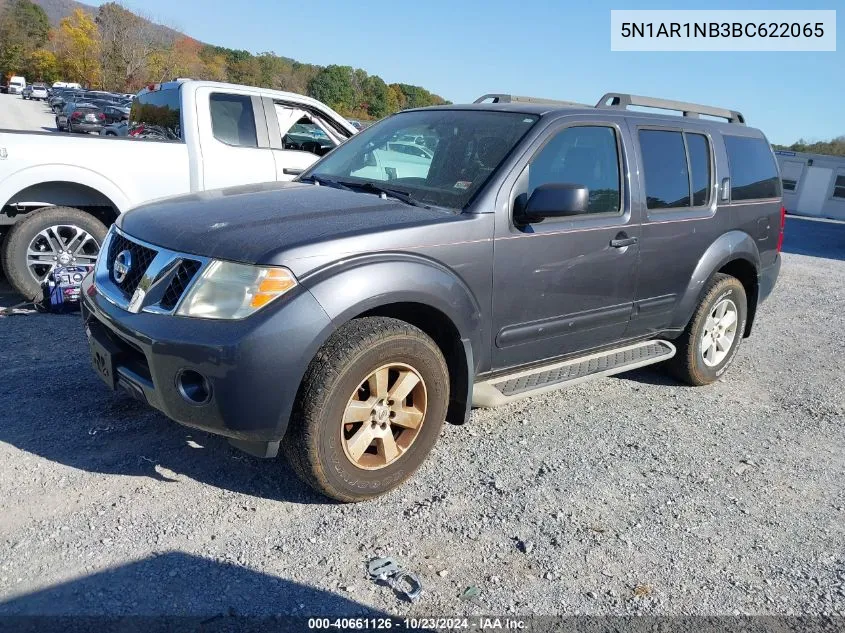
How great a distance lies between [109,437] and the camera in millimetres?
3635

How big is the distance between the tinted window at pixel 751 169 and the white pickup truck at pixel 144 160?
3.30m

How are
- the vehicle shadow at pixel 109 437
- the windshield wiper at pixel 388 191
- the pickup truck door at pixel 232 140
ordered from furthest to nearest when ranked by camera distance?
the pickup truck door at pixel 232 140 → the windshield wiper at pixel 388 191 → the vehicle shadow at pixel 109 437

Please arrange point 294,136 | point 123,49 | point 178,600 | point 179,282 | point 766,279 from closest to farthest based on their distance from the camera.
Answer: point 178,600, point 179,282, point 766,279, point 294,136, point 123,49

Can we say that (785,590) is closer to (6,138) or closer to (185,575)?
(185,575)

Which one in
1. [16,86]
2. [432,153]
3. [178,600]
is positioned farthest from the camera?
[16,86]

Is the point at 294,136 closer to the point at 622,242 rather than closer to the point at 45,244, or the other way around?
the point at 45,244

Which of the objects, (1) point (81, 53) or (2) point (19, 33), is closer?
(1) point (81, 53)

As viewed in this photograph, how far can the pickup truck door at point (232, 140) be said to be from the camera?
21.0 ft

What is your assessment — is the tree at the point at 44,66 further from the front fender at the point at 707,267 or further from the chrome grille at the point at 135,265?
the front fender at the point at 707,267

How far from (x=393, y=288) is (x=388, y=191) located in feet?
2.94

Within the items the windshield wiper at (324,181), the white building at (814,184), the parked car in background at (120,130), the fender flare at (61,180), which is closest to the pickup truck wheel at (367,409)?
the windshield wiper at (324,181)

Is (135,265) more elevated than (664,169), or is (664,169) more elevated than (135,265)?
(664,169)

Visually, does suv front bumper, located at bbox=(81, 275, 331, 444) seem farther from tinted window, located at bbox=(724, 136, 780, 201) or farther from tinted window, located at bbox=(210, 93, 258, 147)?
tinted window, located at bbox=(210, 93, 258, 147)

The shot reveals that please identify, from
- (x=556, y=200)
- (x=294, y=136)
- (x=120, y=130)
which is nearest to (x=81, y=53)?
(x=120, y=130)
